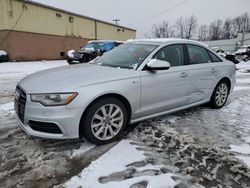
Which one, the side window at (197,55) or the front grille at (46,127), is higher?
the side window at (197,55)

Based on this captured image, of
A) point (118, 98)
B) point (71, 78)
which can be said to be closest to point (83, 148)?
point (118, 98)

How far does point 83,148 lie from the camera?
3410mm

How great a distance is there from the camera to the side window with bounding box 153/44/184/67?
4.19 m

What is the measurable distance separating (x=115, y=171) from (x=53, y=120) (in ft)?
3.28

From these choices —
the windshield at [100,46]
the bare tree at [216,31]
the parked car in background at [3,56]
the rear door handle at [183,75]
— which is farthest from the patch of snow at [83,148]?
the bare tree at [216,31]

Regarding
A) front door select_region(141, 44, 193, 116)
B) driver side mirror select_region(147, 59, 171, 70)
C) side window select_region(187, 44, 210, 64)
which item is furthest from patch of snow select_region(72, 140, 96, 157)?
side window select_region(187, 44, 210, 64)

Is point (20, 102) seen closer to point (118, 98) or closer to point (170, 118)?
point (118, 98)

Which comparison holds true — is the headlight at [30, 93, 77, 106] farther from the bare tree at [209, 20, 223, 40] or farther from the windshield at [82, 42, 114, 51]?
Result: the bare tree at [209, 20, 223, 40]

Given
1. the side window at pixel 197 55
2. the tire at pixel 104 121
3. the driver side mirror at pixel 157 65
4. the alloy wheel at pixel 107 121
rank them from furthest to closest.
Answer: the side window at pixel 197 55 → the driver side mirror at pixel 157 65 → the alloy wheel at pixel 107 121 → the tire at pixel 104 121

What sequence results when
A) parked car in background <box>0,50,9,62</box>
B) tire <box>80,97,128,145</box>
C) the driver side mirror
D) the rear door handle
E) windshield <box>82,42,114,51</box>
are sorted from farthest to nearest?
parked car in background <box>0,50,9,62</box> < windshield <box>82,42,114,51</box> < the rear door handle < the driver side mirror < tire <box>80,97,128,145</box>

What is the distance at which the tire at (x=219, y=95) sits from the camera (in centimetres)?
531

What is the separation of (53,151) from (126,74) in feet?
4.93

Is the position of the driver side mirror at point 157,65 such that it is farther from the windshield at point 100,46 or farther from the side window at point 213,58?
the windshield at point 100,46

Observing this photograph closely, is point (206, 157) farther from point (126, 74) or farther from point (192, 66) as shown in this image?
point (192, 66)
